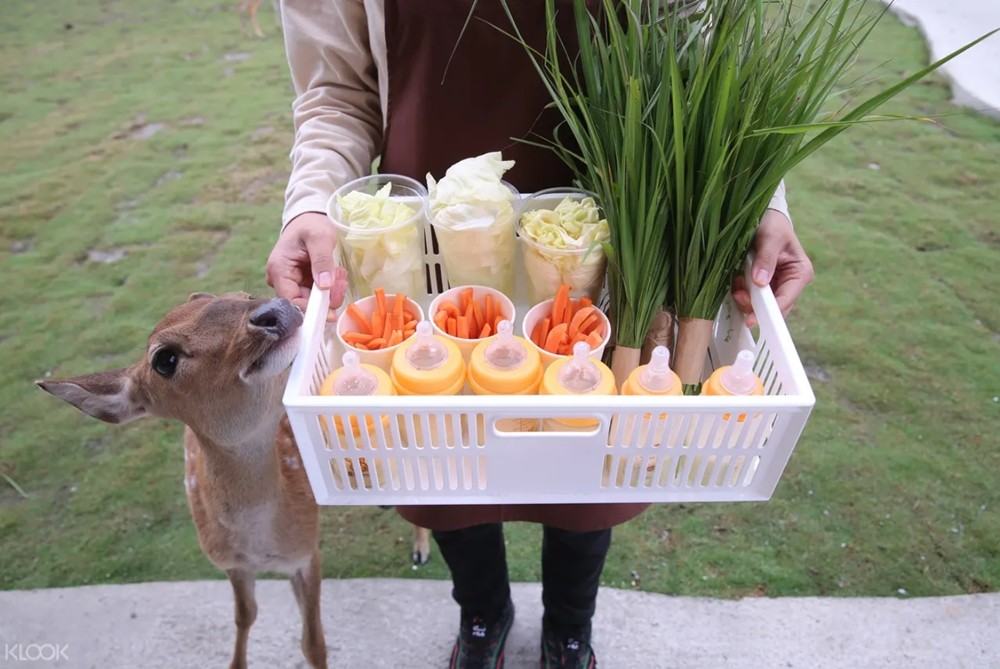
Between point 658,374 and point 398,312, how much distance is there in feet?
1.69

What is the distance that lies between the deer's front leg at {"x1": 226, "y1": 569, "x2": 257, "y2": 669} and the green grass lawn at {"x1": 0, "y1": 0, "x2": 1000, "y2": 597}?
1.41ft

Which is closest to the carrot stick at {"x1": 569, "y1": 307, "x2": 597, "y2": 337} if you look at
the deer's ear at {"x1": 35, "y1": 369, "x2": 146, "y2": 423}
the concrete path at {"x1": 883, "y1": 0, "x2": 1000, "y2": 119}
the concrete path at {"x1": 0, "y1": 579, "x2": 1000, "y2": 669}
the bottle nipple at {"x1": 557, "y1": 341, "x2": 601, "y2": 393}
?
the bottle nipple at {"x1": 557, "y1": 341, "x2": 601, "y2": 393}

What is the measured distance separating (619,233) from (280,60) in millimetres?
5347

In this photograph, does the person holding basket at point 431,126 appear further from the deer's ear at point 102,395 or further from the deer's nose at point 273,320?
the deer's ear at point 102,395

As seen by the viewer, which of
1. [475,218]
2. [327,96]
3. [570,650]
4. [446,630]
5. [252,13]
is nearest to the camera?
[475,218]

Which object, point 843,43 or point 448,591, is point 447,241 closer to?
point 843,43

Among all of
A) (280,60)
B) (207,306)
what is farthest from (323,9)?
(280,60)

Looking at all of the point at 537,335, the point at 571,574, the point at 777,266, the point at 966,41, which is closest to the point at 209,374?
the point at 537,335

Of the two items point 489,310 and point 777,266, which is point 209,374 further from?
point 777,266

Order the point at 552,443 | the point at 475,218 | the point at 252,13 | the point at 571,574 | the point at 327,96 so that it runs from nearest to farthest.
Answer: the point at 552,443 < the point at 475,218 < the point at 327,96 < the point at 571,574 < the point at 252,13

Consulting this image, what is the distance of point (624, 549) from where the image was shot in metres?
2.25

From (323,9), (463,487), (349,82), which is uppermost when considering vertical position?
(323,9)

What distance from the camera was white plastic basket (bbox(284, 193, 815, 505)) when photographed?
1021 millimetres

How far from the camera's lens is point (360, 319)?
1.31m
